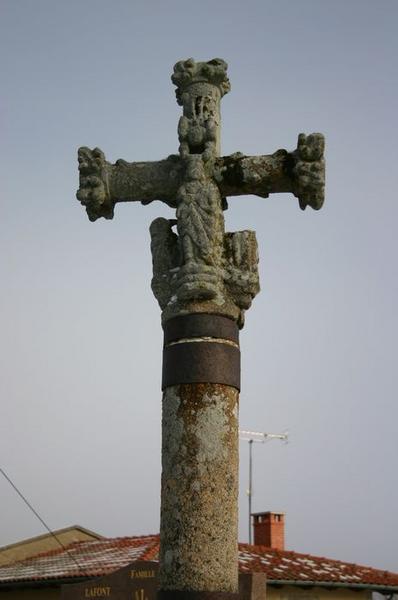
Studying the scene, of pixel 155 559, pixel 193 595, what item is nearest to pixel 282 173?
pixel 193 595

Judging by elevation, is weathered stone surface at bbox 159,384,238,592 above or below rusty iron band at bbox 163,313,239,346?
below

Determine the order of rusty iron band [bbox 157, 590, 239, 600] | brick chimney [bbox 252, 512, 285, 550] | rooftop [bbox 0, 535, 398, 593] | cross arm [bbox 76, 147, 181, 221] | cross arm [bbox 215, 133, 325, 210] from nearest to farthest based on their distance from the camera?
rusty iron band [bbox 157, 590, 239, 600], cross arm [bbox 215, 133, 325, 210], cross arm [bbox 76, 147, 181, 221], rooftop [bbox 0, 535, 398, 593], brick chimney [bbox 252, 512, 285, 550]

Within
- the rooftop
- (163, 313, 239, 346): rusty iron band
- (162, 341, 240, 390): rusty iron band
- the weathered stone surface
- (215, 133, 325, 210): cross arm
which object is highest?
(215, 133, 325, 210): cross arm

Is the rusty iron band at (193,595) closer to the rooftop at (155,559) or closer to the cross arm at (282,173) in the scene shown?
the cross arm at (282,173)

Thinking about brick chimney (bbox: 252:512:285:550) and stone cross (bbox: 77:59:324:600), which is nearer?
stone cross (bbox: 77:59:324:600)

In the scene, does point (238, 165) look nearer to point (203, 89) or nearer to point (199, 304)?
point (203, 89)

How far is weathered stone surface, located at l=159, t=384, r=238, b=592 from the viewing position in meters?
4.29

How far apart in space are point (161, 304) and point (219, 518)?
1322 millimetres

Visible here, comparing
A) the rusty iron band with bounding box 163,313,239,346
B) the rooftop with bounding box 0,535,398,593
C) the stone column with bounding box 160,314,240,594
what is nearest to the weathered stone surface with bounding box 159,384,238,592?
the stone column with bounding box 160,314,240,594

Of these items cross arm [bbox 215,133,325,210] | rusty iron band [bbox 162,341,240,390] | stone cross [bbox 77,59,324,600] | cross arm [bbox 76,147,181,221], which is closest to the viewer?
stone cross [bbox 77,59,324,600]

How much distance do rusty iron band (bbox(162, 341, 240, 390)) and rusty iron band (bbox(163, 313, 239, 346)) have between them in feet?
0.17

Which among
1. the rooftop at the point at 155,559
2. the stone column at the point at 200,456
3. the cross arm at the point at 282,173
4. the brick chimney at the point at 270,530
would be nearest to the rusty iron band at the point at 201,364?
the stone column at the point at 200,456

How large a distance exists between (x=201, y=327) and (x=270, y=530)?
19.0m

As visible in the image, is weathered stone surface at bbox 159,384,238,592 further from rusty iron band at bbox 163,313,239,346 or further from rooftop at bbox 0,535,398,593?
rooftop at bbox 0,535,398,593
